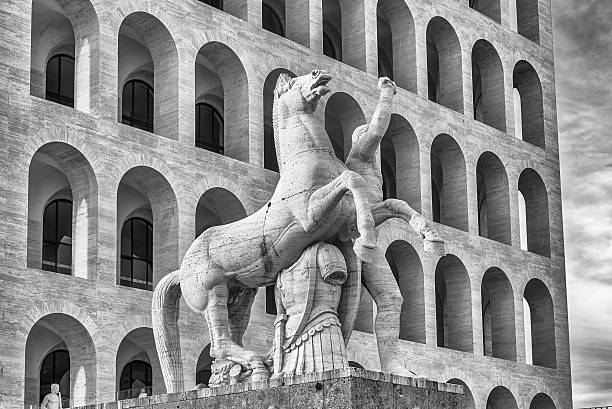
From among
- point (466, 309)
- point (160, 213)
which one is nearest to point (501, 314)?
point (466, 309)

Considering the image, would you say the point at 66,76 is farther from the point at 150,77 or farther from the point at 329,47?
the point at 329,47

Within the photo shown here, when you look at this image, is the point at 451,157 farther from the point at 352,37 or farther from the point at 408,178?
the point at 352,37

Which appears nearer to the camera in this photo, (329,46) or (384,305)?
(384,305)

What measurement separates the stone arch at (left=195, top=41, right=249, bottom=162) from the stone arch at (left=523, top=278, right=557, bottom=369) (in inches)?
637

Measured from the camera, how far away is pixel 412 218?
1557 cm

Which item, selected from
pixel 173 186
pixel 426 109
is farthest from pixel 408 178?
pixel 173 186

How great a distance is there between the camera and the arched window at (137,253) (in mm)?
36562

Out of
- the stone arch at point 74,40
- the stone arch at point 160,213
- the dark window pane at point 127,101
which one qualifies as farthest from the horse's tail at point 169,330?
the dark window pane at point 127,101

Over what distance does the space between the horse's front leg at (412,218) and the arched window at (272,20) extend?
1089 inches

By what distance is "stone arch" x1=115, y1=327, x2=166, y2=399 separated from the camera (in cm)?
3218

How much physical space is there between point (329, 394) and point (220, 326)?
9.28 feet

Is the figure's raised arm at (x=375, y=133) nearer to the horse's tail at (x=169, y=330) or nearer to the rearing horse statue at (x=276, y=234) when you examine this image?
the rearing horse statue at (x=276, y=234)

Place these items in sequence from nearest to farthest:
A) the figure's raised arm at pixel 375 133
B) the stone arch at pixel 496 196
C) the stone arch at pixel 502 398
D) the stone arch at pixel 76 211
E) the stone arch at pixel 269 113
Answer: the figure's raised arm at pixel 375 133 → the stone arch at pixel 76 211 → the stone arch at pixel 269 113 → the stone arch at pixel 502 398 → the stone arch at pixel 496 196

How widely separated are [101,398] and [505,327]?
64.3ft
